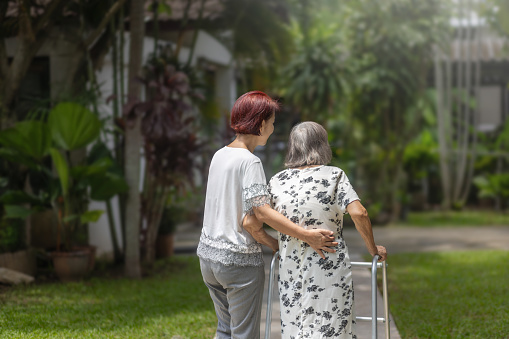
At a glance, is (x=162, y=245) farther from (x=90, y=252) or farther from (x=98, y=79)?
(x=98, y=79)

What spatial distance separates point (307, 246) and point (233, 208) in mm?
398

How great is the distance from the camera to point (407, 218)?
588 inches

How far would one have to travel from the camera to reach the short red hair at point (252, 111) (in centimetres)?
298

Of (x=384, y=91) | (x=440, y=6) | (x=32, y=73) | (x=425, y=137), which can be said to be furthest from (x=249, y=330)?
(x=425, y=137)

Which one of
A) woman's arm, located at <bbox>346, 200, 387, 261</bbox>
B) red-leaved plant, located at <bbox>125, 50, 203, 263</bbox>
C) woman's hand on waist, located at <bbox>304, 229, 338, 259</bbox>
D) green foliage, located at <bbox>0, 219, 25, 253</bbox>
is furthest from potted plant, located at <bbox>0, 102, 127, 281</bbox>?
woman's arm, located at <bbox>346, 200, 387, 261</bbox>

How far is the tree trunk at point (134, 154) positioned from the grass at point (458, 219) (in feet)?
27.1

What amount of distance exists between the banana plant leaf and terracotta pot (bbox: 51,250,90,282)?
119 centimetres

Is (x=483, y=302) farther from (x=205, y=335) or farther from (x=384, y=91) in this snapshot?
(x=384, y=91)

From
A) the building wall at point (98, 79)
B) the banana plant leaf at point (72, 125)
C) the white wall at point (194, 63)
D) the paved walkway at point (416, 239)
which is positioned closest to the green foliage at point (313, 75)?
the white wall at point (194, 63)

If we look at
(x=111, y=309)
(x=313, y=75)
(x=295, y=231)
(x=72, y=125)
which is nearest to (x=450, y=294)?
(x=111, y=309)

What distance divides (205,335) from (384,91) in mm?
9753

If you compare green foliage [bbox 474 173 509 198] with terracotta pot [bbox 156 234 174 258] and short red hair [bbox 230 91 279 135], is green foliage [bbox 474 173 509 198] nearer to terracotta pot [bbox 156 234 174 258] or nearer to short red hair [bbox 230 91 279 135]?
terracotta pot [bbox 156 234 174 258]

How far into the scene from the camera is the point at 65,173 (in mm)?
6555

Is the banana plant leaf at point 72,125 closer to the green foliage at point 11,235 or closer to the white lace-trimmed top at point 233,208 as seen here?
the green foliage at point 11,235
